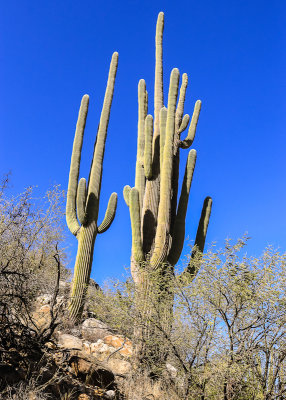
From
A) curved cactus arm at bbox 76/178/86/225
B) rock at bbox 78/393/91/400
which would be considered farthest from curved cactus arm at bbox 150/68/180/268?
rock at bbox 78/393/91/400

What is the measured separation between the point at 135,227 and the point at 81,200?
6.71 feet

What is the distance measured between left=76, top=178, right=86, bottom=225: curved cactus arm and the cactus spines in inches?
57.5

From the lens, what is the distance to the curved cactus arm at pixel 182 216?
36.8 ft

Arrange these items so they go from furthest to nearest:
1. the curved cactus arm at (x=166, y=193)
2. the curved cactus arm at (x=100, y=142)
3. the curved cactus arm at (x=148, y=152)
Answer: the curved cactus arm at (x=100, y=142), the curved cactus arm at (x=148, y=152), the curved cactus arm at (x=166, y=193)

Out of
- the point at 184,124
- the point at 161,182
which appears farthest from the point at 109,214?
the point at 184,124

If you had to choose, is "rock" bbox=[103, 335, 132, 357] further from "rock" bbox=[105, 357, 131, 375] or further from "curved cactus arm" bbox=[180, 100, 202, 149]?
"curved cactus arm" bbox=[180, 100, 202, 149]

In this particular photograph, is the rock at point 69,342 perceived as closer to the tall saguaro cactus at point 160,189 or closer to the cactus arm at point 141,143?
the tall saguaro cactus at point 160,189

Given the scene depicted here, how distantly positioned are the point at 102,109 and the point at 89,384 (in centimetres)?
937

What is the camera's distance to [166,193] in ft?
35.2

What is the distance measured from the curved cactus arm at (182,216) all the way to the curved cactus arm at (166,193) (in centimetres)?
75

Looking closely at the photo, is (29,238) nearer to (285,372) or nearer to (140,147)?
(140,147)

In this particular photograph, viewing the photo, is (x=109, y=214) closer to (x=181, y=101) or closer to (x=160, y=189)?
(x=160, y=189)

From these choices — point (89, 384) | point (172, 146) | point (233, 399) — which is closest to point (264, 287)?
point (233, 399)

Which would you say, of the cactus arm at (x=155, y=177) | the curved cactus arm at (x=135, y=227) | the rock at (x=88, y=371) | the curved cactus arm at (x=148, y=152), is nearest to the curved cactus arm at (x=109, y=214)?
the cactus arm at (x=155, y=177)
